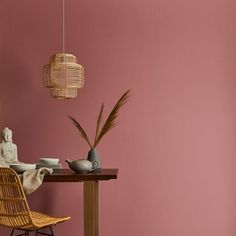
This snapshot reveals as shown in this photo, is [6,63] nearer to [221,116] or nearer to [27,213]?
[27,213]

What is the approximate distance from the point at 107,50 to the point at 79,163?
119cm

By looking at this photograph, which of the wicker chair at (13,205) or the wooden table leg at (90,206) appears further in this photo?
the wooden table leg at (90,206)

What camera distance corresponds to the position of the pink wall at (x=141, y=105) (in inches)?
144

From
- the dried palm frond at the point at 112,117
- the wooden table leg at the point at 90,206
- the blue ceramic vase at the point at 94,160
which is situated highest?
the dried palm frond at the point at 112,117

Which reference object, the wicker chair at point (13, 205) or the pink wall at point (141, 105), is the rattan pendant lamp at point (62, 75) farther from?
the wicker chair at point (13, 205)

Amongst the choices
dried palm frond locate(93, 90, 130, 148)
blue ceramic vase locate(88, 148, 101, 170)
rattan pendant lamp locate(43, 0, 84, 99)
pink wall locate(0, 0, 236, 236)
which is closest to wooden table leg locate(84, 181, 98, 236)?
blue ceramic vase locate(88, 148, 101, 170)

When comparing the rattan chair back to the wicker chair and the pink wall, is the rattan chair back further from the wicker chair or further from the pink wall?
the pink wall

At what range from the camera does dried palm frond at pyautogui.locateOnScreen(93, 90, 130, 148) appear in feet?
10.9

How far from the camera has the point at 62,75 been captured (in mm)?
3307

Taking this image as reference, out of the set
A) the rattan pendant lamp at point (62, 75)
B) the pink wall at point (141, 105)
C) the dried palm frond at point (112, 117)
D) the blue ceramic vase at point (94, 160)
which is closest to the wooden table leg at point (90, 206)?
the blue ceramic vase at point (94, 160)

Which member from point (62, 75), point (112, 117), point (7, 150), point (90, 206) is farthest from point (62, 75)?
point (90, 206)

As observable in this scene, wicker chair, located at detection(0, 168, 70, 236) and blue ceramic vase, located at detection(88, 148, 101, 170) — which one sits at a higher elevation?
blue ceramic vase, located at detection(88, 148, 101, 170)

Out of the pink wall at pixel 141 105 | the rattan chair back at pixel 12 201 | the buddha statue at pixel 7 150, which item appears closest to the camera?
the rattan chair back at pixel 12 201

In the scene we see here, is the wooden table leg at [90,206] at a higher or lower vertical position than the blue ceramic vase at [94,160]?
lower
